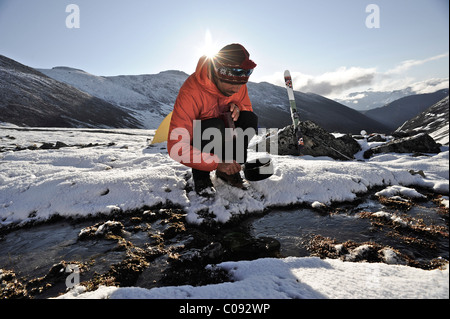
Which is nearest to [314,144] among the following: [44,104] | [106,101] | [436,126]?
[436,126]

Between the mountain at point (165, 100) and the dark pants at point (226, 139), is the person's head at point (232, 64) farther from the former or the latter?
the mountain at point (165, 100)

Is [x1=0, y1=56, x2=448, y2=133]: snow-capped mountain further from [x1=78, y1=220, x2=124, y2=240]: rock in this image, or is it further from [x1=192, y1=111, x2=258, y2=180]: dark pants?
[x1=192, y1=111, x2=258, y2=180]: dark pants

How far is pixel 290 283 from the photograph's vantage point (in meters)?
1.56

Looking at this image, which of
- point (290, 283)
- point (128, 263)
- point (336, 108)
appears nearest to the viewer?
point (290, 283)

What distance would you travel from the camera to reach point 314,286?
1.50m

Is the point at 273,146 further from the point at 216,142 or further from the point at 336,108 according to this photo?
the point at 336,108

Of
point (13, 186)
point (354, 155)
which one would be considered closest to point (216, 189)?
point (13, 186)

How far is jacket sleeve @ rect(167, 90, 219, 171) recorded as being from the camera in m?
2.95

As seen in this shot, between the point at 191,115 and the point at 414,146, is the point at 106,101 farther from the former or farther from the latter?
the point at 414,146

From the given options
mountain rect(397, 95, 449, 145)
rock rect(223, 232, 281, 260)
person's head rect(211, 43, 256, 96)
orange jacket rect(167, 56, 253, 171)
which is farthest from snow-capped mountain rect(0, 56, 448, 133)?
rock rect(223, 232, 281, 260)

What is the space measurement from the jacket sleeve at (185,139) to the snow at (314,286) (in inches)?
61.7

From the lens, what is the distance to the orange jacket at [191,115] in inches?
117

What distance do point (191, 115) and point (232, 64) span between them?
0.90 m
